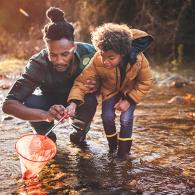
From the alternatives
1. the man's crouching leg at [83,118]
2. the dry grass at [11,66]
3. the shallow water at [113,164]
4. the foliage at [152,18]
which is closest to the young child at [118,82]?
the man's crouching leg at [83,118]

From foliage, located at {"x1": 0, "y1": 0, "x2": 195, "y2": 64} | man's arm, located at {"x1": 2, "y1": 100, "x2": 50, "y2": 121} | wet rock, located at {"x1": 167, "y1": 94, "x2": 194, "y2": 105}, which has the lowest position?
wet rock, located at {"x1": 167, "y1": 94, "x2": 194, "y2": 105}

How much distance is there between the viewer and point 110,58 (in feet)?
10.7

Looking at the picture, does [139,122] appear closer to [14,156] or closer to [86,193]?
[14,156]

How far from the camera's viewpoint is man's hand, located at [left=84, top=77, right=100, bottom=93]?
3.55 metres

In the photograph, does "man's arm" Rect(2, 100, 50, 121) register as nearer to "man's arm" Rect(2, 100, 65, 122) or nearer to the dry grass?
"man's arm" Rect(2, 100, 65, 122)

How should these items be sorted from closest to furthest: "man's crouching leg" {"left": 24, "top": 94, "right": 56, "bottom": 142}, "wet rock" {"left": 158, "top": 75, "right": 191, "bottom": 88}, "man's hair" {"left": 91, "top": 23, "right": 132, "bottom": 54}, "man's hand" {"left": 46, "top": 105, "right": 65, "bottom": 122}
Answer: "man's hand" {"left": 46, "top": 105, "right": 65, "bottom": 122}, "man's hair" {"left": 91, "top": 23, "right": 132, "bottom": 54}, "man's crouching leg" {"left": 24, "top": 94, "right": 56, "bottom": 142}, "wet rock" {"left": 158, "top": 75, "right": 191, "bottom": 88}

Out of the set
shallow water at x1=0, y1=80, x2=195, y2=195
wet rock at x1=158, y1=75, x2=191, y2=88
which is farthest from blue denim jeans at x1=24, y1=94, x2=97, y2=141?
wet rock at x1=158, y1=75, x2=191, y2=88

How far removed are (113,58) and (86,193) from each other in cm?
97

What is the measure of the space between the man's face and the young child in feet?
0.63

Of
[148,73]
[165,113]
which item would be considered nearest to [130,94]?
[148,73]

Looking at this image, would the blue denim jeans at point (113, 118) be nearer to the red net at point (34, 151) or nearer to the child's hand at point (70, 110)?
the child's hand at point (70, 110)

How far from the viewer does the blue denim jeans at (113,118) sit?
141 inches

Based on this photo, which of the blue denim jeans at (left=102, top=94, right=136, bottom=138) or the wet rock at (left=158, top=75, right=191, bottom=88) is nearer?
the blue denim jeans at (left=102, top=94, right=136, bottom=138)

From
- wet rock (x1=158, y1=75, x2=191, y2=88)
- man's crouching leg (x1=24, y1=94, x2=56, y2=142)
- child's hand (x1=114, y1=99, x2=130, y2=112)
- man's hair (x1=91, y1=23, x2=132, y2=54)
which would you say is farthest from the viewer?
wet rock (x1=158, y1=75, x2=191, y2=88)
